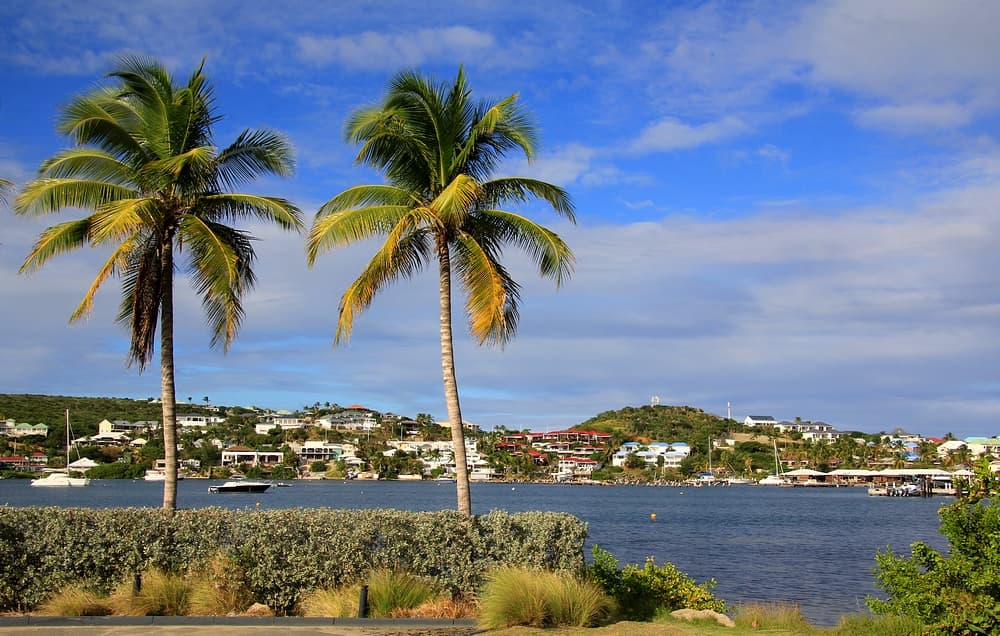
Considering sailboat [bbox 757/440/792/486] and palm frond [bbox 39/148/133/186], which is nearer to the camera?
palm frond [bbox 39/148/133/186]

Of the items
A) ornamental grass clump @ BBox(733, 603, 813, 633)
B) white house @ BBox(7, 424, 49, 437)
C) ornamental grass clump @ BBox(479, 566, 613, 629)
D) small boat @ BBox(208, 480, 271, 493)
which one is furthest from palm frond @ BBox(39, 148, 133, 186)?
white house @ BBox(7, 424, 49, 437)

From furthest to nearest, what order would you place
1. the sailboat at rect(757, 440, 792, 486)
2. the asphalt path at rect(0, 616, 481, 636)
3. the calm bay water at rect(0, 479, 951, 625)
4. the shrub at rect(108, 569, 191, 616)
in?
the sailboat at rect(757, 440, 792, 486) < the calm bay water at rect(0, 479, 951, 625) < the shrub at rect(108, 569, 191, 616) < the asphalt path at rect(0, 616, 481, 636)

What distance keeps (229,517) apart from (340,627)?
2.66m

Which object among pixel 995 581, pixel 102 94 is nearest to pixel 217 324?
pixel 102 94

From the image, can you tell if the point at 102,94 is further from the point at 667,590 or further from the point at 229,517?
the point at 667,590

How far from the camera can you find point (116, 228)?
1562cm

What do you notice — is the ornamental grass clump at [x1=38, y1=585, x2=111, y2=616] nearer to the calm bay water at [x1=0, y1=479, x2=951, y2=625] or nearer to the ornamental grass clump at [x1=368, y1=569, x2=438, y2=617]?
the ornamental grass clump at [x1=368, y1=569, x2=438, y2=617]

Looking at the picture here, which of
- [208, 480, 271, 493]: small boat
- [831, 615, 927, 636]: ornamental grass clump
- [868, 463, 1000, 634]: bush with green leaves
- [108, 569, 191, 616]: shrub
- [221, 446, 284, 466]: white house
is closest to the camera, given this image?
[868, 463, 1000, 634]: bush with green leaves

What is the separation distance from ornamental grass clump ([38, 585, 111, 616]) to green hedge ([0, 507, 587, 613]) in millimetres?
152

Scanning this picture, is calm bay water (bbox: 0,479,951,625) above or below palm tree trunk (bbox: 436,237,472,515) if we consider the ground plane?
below

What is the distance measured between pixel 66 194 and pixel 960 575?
15.8m

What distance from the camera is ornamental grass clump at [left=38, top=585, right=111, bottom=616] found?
13.2 m

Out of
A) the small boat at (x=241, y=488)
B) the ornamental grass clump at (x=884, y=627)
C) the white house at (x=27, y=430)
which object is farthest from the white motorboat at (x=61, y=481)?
the ornamental grass clump at (x=884, y=627)

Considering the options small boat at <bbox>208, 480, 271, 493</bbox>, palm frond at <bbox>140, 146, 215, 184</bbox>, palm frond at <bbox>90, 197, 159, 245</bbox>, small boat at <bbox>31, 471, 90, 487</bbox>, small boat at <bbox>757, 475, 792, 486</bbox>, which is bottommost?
small boat at <bbox>757, 475, 792, 486</bbox>
